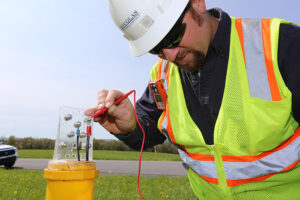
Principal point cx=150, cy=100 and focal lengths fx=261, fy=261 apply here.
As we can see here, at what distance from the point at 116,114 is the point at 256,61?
0.95m

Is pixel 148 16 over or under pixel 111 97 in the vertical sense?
over

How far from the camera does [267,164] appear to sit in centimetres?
145

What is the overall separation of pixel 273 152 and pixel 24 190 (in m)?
4.51

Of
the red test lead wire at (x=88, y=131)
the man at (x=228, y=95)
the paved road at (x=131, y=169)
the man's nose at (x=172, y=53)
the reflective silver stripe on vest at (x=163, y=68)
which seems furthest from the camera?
the paved road at (x=131, y=169)

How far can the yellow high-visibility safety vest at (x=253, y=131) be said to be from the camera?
136 cm

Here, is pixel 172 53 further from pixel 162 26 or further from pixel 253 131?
pixel 253 131

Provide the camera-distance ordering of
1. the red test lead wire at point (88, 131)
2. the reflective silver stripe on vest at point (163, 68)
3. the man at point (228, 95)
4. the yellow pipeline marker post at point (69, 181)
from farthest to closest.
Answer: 1. the reflective silver stripe on vest at point (163, 68)
2. the red test lead wire at point (88, 131)
3. the man at point (228, 95)
4. the yellow pipeline marker post at point (69, 181)

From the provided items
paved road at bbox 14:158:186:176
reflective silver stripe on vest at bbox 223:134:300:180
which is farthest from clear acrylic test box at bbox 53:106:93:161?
paved road at bbox 14:158:186:176

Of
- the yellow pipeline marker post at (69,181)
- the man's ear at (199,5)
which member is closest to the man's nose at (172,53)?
the man's ear at (199,5)

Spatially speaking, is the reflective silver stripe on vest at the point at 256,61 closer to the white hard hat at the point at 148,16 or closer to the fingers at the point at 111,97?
the white hard hat at the point at 148,16

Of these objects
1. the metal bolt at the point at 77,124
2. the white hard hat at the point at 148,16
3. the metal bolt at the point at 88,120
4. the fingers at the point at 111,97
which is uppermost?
the white hard hat at the point at 148,16

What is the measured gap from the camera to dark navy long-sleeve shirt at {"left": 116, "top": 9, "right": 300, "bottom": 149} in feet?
4.25

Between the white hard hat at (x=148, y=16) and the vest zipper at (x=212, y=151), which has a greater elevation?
the white hard hat at (x=148, y=16)

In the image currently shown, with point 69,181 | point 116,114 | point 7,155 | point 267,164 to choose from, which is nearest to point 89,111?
A: point 116,114
